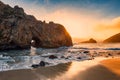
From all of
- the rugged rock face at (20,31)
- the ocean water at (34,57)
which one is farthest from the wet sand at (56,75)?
the rugged rock face at (20,31)

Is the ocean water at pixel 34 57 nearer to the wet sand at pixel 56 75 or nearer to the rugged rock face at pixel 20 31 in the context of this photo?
the wet sand at pixel 56 75

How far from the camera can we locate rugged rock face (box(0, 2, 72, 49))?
59.9 meters

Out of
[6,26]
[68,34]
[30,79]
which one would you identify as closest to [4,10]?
[6,26]

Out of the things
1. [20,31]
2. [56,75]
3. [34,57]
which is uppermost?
[20,31]

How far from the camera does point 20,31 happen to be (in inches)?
2499

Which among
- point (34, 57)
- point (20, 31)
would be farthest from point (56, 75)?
point (20, 31)

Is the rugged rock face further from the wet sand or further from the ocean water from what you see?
the wet sand

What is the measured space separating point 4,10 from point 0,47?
1767 centimetres

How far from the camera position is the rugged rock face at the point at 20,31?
5989cm

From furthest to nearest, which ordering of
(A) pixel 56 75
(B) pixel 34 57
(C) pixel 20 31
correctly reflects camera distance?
1. (C) pixel 20 31
2. (B) pixel 34 57
3. (A) pixel 56 75

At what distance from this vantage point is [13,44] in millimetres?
60594

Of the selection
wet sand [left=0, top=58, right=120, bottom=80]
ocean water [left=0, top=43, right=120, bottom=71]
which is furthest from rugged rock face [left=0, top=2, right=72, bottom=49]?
wet sand [left=0, top=58, right=120, bottom=80]

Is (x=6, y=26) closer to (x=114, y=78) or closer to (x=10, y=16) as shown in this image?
(x=10, y=16)

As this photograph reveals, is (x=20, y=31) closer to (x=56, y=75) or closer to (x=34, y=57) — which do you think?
(x=34, y=57)
